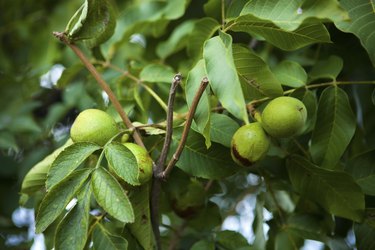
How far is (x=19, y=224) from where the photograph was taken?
1942 millimetres

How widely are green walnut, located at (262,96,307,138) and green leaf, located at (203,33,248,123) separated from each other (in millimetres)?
184

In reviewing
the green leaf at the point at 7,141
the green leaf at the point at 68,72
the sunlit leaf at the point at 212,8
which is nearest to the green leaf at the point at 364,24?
the sunlit leaf at the point at 212,8

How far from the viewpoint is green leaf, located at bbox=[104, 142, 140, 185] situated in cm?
94

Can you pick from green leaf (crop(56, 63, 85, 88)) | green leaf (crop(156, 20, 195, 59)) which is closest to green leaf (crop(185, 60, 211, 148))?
green leaf (crop(56, 63, 85, 88))

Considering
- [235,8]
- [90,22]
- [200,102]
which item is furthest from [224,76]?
[90,22]

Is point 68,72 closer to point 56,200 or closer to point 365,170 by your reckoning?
point 56,200

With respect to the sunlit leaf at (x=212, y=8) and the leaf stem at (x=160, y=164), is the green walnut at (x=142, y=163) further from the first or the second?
the sunlit leaf at (x=212, y=8)

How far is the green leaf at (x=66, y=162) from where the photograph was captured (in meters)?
0.98

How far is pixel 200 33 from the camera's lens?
4.30ft

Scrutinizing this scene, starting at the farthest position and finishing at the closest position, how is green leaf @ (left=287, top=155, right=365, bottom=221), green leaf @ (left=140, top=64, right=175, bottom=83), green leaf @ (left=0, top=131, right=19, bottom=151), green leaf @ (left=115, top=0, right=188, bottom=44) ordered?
1. green leaf @ (left=0, top=131, right=19, bottom=151)
2. green leaf @ (left=115, top=0, right=188, bottom=44)
3. green leaf @ (left=140, top=64, right=175, bottom=83)
4. green leaf @ (left=287, top=155, right=365, bottom=221)

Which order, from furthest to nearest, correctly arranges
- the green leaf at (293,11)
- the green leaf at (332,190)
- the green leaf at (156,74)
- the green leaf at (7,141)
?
the green leaf at (7,141) < the green leaf at (156,74) < the green leaf at (332,190) < the green leaf at (293,11)

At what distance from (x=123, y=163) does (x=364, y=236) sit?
0.59 m

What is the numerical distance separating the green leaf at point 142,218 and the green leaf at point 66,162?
0.14 meters

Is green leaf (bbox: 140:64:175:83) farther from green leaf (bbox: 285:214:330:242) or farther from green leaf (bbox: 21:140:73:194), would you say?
green leaf (bbox: 285:214:330:242)
